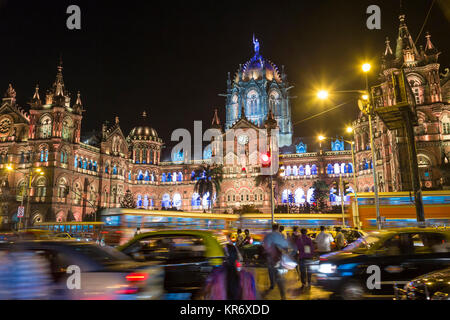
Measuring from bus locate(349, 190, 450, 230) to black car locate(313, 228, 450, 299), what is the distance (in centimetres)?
1557

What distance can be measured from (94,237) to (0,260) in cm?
2940

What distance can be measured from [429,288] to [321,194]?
54.5 meters

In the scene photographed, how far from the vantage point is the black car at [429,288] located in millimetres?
5789

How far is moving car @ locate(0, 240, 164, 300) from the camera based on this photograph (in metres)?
5.76

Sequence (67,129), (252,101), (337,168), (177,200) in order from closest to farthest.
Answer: (67,129)
(337,168)
(177,200)
(252,101)

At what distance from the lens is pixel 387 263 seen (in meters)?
8.70

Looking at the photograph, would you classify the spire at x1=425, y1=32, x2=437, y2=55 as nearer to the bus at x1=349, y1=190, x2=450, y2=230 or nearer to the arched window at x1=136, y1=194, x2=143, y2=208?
the bus at x1=349, y1=190, x2=450, y2=230

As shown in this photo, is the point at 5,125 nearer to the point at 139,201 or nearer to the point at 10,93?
the point at 10,93

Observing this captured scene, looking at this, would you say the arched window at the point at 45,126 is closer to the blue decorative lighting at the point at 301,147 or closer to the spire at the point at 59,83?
the spire at the point at 59,83

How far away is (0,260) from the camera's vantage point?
19.9ft

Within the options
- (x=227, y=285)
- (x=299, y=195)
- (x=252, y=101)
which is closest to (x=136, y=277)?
(x=227, y=285)
